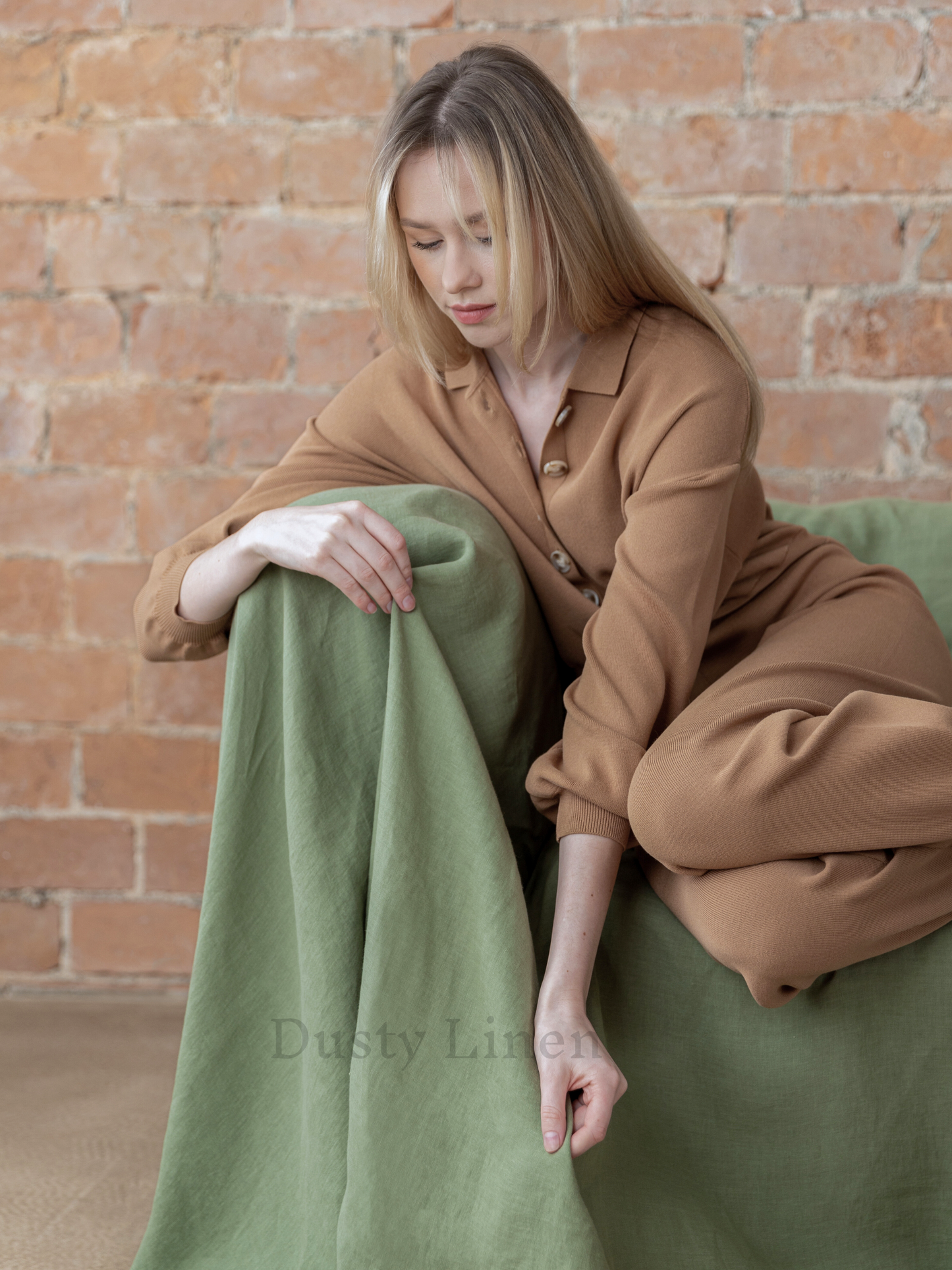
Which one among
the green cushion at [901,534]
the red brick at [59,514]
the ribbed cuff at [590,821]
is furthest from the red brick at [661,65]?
the ribbed cuff at [590,821]

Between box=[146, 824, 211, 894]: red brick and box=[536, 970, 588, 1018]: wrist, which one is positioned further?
box=[146, 824, 211, 894]: red brick

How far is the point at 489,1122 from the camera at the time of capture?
0.85 m

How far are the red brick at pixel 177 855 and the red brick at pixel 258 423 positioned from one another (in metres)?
0.60

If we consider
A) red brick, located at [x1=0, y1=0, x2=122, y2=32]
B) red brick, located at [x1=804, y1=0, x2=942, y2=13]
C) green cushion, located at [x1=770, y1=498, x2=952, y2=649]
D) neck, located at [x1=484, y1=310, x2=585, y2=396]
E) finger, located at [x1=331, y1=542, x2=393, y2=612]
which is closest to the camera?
finger, located at [x1=331, y1=542, x2=393, y2=612]

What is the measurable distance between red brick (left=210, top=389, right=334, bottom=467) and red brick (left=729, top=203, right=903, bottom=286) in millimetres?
691

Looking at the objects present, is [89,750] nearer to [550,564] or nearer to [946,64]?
[550,564]

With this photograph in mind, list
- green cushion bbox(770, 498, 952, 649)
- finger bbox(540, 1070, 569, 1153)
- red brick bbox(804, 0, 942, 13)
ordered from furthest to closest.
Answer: red brick bbox(804, 0, 942, 13)
green cushion bbox(770, 498, 952, 649)
finger bbox(540, 1070, 569, 1153)

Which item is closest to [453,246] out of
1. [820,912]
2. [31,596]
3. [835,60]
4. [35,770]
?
[820,912]

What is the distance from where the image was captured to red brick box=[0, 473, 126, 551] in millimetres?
1786

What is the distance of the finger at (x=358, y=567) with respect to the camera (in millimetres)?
933

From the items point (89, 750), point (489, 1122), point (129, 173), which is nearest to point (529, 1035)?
point (489, 1122)

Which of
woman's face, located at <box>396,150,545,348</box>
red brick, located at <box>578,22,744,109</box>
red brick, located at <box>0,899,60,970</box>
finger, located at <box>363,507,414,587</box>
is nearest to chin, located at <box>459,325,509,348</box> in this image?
woman's face, located at <box>396,150,545,348</box>

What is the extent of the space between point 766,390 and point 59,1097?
1422 mm

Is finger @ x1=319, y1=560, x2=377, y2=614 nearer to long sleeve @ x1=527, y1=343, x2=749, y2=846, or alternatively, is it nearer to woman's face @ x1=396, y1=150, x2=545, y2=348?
long sleeve @ x1=527, y1=343, x2=749, y2=846
